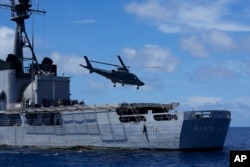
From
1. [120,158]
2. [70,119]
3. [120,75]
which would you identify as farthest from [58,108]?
[120,158]

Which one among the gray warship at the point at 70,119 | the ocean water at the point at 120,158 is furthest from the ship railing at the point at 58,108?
the ocean water at the point at 120,158

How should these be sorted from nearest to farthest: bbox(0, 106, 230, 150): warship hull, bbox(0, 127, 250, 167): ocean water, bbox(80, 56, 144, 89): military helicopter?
1. bbox(0, 127, 250, 167): ocean water
2. bbox(0, 106, 230, 150): warship hull
3. bbox(80, 56, 144, 89): military helicopter

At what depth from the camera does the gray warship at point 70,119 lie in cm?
4150

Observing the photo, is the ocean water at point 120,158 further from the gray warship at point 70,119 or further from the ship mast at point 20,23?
the ship mast at point 20,23

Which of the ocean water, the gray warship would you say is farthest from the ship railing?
the ocean water

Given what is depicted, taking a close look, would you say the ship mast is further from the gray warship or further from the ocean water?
the ocean water

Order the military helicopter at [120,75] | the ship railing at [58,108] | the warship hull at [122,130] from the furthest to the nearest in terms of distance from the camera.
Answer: the military helicopter at [120,75] < the ship railing at [58,108] < the warship hull at [122,130]

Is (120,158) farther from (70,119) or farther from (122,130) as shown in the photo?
(70,119)

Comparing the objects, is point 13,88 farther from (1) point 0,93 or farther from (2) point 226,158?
(2) point 226,158

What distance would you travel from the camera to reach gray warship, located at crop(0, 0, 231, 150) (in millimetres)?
41500

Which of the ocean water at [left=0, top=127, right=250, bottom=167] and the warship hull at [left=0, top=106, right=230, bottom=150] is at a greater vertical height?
the warship hull at [left=0, top=106, right=230, bottom=150]

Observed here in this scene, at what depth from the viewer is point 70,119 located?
159 ft

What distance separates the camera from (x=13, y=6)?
194ft

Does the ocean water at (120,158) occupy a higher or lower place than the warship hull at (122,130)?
lower
